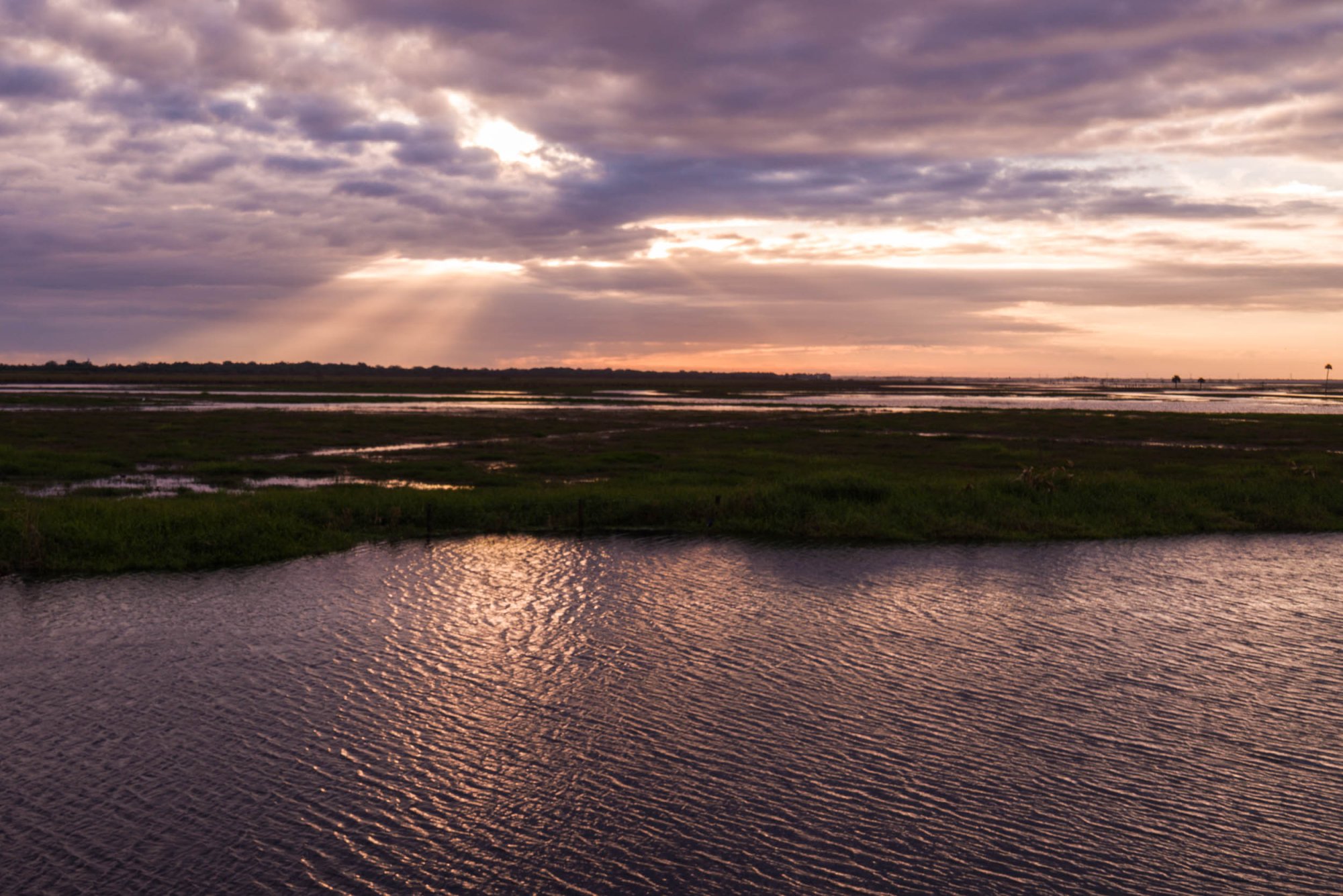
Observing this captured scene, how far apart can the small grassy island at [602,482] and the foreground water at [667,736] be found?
3658mm

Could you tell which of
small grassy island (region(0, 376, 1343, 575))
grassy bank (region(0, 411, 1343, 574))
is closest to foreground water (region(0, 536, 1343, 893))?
grassy bank (region(0, 411, 1343, 574))

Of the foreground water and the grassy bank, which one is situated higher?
the grassy bank

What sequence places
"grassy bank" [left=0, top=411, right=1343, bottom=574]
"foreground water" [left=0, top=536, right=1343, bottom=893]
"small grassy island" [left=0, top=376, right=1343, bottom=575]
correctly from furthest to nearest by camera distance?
"small grassy island" [left=0, top=376, right=1343, bottom=575] → "grassy bank" [left=0, top=411, right=1343, bottom=574] → "foreground water" [left=0, top=536, right=1343, bottom=893]

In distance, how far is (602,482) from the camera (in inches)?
1543

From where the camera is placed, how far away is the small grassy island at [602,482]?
27578mm

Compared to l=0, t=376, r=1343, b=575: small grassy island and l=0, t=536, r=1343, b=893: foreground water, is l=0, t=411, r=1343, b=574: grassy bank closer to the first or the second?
l=0, t=376, r=1343, b=575: small grassy island

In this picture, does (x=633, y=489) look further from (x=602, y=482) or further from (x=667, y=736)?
(x=667, y=736)

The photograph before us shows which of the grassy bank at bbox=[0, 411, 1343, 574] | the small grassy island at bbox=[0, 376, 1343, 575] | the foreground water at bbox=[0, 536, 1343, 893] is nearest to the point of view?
the foreground water at bbox=[0, 536, 1343, 893]

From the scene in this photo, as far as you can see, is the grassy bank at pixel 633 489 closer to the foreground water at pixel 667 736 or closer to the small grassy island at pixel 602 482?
the small grassy island at pixel 602 482

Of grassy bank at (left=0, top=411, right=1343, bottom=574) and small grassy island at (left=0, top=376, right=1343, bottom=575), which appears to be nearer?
grassy bank at (left=0, top=411, right=1343, bottom=574)

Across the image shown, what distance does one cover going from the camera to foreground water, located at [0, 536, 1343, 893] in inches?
418

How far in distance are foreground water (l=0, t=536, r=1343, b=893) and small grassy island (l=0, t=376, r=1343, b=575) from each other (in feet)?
12.0

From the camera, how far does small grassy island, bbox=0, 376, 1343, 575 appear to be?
90.5 feet

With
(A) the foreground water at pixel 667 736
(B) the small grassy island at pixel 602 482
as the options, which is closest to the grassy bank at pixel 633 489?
(B) the small grassy island at pixel 602 482
